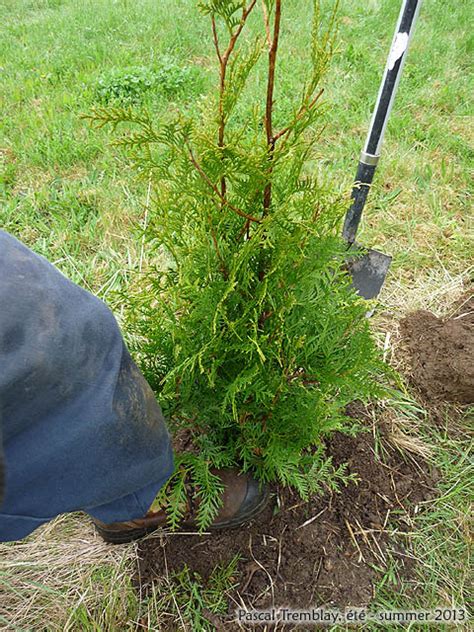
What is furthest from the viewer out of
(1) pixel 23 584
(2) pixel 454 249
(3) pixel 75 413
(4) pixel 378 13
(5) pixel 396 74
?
(4) pixel 378 13

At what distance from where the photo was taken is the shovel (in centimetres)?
242

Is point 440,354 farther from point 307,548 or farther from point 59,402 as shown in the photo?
point 59,402

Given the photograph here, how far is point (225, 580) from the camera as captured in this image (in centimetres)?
193

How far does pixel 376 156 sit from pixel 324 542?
80.1 inches

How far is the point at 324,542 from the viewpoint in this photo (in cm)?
203

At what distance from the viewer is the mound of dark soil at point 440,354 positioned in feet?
8.27

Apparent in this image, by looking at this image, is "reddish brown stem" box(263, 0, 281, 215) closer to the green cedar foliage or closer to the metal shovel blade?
the green cedar foliage

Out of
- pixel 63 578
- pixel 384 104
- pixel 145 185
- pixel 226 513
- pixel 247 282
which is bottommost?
pixel 63 578

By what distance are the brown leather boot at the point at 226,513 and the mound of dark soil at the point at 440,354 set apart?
112 centimetres

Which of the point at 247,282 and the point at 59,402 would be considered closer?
the point at 59,402

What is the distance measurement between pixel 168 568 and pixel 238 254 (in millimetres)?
1334

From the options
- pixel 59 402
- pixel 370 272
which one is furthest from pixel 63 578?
pixel 370 272

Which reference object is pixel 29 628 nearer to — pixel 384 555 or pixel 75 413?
pixel 75 413

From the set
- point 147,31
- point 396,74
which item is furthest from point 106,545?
point 147,31
